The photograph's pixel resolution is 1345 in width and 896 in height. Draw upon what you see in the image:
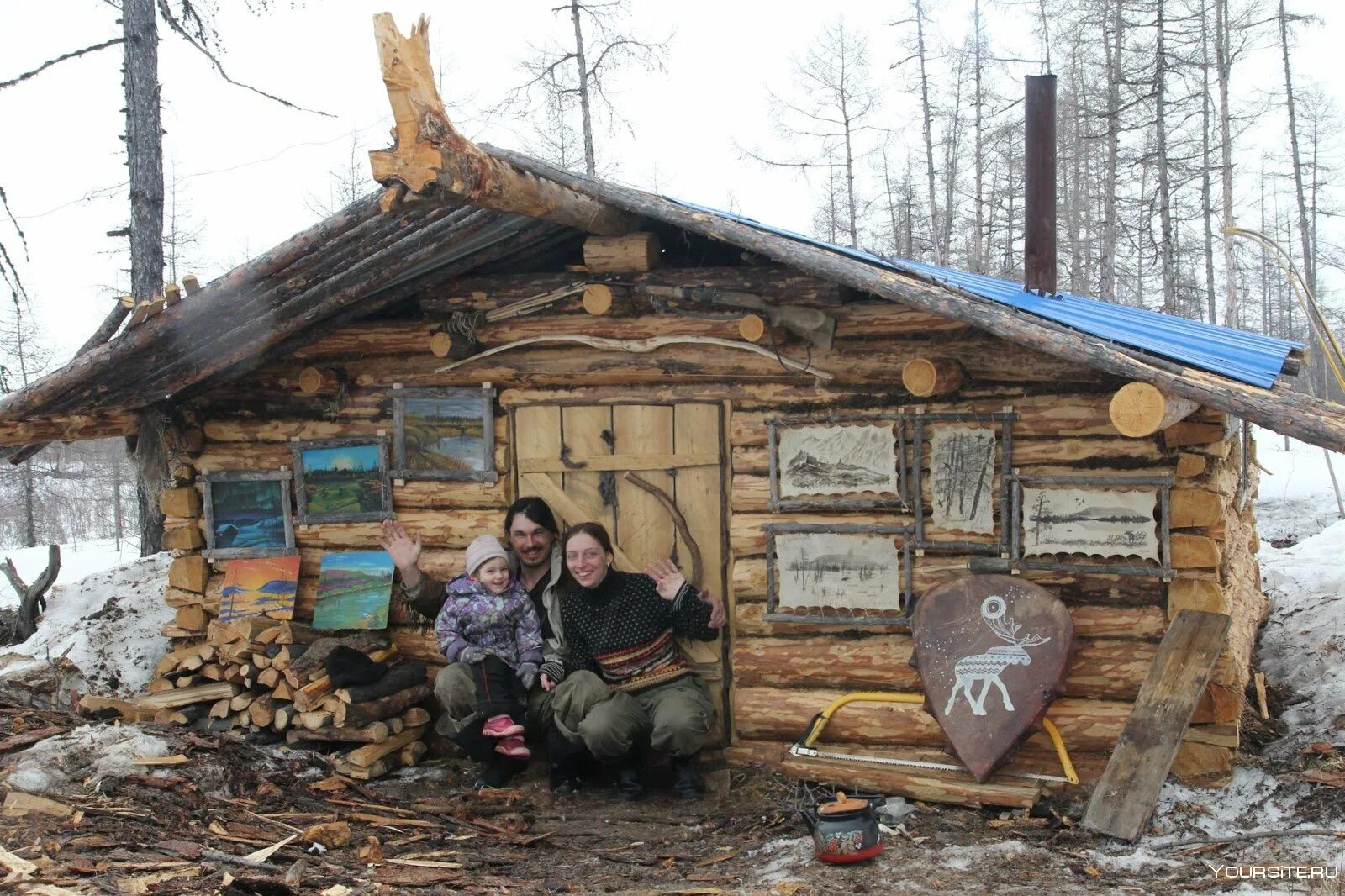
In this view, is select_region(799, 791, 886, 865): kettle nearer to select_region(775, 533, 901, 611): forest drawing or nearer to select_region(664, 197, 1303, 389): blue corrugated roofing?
select_region(775, 533, 901, 611): forest drawing

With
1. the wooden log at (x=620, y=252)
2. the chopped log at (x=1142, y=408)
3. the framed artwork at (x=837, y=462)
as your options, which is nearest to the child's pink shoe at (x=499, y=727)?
the framed artwork at (x=837, y=462)

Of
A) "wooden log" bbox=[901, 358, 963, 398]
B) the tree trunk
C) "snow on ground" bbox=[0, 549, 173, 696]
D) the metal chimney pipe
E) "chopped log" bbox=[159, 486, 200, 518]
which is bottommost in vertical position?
"snow on ground" bbox=[0, 549, 173, 696]

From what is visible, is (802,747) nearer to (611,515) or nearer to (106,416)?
(611,515)

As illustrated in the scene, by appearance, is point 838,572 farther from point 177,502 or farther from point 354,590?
point 177,502

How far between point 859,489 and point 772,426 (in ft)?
2.10

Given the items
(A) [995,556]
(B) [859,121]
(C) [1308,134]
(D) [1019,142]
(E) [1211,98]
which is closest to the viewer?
(A) [995,556]

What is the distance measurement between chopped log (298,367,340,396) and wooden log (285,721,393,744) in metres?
2.22

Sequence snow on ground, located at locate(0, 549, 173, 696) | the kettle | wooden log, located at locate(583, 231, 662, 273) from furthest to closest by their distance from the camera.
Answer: snow on ground, located at locate(0, 549, 173, 696)
wooden log, located at locate(583, 231, 662, 273)
the kettle

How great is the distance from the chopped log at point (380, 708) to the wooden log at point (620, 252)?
2.98 m

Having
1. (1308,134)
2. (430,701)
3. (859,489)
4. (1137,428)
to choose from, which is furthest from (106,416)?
(1308,134)

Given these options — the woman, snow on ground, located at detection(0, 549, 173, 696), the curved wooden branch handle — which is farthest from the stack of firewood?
the curved wooden branch handle

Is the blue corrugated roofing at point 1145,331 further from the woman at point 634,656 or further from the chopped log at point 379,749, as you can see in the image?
the chopped log at point 379,749

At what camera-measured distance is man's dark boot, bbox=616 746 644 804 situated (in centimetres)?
616

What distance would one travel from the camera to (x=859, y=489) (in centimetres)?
627
